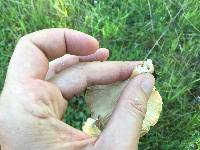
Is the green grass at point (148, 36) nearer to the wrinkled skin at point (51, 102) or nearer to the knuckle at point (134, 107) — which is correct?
the wrinkled skin at point (51, 102)

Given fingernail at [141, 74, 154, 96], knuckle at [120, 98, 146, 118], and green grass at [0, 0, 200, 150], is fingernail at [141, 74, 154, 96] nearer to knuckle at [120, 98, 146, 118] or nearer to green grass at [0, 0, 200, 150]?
knuckle at [120, 98, 146, 118]

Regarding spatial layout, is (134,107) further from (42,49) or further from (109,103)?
(42,49)

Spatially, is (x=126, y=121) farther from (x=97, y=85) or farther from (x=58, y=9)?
(x=58, y=9)

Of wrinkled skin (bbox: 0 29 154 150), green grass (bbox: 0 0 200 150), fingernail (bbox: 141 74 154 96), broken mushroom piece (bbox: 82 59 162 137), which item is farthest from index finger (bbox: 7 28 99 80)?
green grass (bbox: 0 0 200 150)

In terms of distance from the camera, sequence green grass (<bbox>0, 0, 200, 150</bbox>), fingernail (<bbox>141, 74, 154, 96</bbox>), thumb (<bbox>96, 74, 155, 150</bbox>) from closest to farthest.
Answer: thumb (<bbox>96, 74, 155, 150</bbox>) → fingernail (<bbox>141, 74, 154, 96</bbox>) → green grass (<bbox>0, 0, 200, 150</bbox>)

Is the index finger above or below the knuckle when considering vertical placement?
above

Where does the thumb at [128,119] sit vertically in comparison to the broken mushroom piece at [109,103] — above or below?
above

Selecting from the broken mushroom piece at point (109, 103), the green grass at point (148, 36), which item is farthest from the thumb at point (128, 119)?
the green grass at point (148, 36)
